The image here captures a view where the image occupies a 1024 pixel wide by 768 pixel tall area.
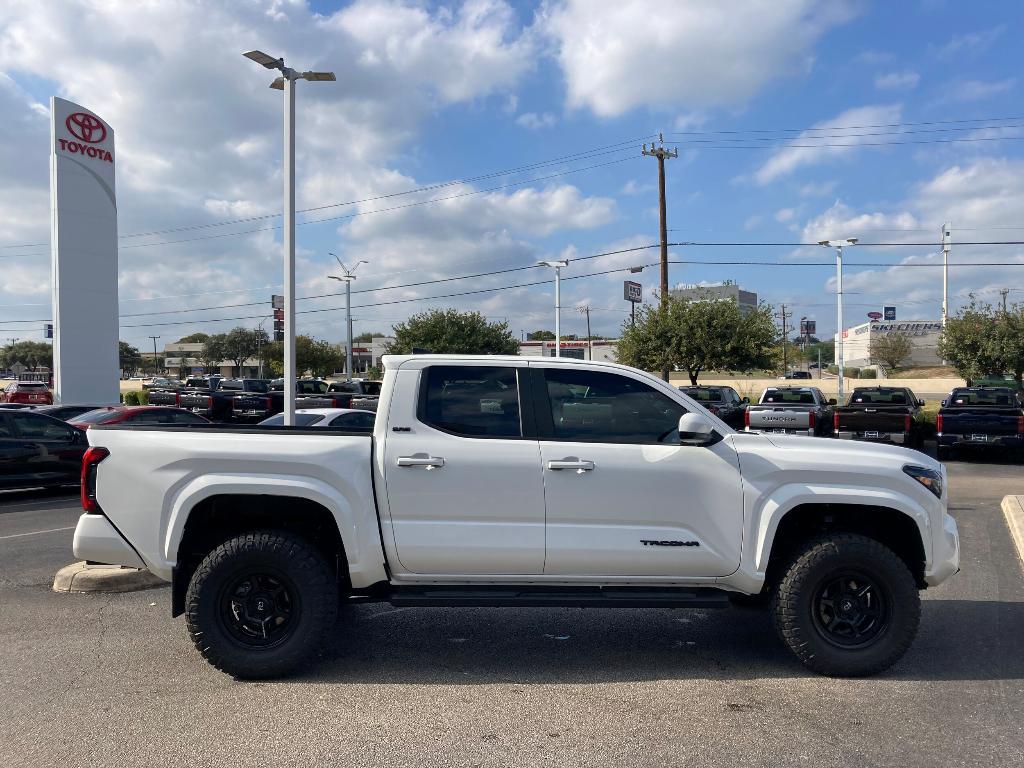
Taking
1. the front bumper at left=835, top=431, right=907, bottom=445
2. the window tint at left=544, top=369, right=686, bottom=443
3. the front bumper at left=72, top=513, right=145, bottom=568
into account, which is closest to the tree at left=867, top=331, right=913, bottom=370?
the front bumper at left=835, top=431, right=907, bottom=445

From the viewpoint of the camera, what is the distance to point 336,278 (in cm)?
4794

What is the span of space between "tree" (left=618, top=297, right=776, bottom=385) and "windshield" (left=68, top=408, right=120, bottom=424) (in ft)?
76.9

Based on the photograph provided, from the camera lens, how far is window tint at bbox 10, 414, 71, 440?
1286 centimetres

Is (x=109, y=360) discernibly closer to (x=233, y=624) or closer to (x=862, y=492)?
(x=233, y=624)

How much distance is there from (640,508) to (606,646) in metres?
1.30

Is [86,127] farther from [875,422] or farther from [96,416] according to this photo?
[875,422]

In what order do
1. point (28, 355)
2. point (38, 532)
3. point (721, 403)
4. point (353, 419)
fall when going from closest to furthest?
point (38, 532) → point (353, 419) → point (721, 403) → point (28, 355)

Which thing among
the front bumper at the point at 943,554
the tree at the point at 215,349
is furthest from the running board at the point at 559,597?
the tree at the point at 215,349

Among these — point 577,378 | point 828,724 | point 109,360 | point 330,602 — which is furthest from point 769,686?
point 109,360

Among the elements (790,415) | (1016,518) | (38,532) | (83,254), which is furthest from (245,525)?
(83,254)

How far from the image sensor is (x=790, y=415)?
18.0 metres

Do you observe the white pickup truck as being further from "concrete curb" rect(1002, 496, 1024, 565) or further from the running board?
"concrete curb" rect(1002, 496, 1024, 565)

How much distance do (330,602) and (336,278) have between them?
146 feet

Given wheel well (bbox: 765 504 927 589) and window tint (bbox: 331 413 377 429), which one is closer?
wheel well (bbox: 765 504 927 589)
